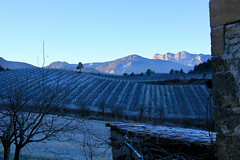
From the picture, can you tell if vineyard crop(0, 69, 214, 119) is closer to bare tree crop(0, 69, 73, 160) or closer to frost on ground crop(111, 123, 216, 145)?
bare tree crop(0, 69, 73, 160)

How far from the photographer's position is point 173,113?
69.9 feet

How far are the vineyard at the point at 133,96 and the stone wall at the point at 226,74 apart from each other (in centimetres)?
1553

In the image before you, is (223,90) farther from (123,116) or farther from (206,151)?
(123,116)

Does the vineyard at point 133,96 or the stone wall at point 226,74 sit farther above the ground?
the stone wall at point 226,74

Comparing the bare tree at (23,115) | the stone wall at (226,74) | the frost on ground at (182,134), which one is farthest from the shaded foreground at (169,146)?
the bare tree at (23,115)

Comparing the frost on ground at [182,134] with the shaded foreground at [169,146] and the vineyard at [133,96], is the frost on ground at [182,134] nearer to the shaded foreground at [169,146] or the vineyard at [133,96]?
the shaded foreground at [169,146]

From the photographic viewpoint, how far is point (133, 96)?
2648cm

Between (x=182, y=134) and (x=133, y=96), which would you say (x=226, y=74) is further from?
(x=133, y=96)

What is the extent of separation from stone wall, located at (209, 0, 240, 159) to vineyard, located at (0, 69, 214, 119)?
1553 centimetres

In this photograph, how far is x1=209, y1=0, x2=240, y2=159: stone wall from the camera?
2.94m

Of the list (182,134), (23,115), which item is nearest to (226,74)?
(182,134)

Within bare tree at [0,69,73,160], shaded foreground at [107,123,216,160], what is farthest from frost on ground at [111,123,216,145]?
bare tree at [0,69,73,160]

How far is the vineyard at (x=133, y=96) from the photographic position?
21125 mm

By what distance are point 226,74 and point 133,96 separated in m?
23.5
